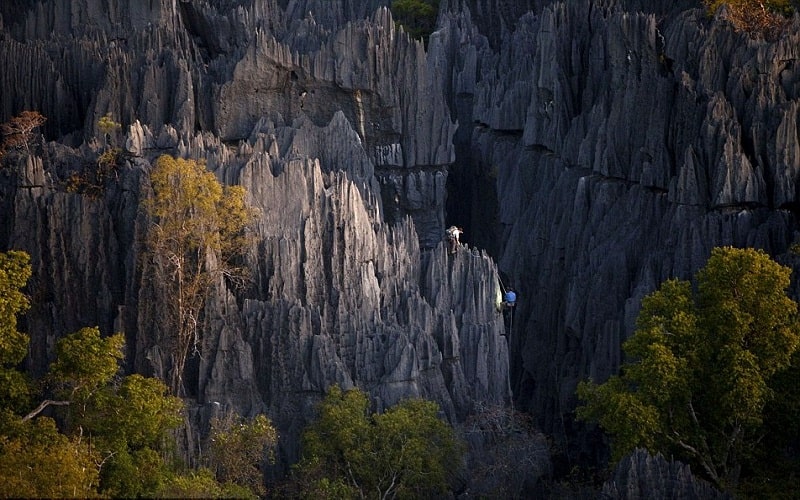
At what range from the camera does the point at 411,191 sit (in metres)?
57.5

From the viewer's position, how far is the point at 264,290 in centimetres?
4403

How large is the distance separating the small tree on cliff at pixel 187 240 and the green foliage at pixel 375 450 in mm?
4431

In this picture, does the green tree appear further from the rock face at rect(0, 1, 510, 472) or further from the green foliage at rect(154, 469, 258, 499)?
the green foliage at rect(154, 469, 258, 499)

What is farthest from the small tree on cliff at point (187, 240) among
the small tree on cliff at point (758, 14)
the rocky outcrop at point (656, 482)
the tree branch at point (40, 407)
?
the small tree on cliff at point (758, 14)

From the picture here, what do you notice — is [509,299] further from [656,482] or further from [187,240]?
[656,482]

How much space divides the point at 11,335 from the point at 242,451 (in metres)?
6.22

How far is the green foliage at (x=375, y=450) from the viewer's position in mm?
40219

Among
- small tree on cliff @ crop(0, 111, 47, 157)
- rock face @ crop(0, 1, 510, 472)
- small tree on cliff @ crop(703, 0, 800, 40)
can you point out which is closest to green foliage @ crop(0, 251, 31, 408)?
rock face @ crop(0, 1, 510, 472)

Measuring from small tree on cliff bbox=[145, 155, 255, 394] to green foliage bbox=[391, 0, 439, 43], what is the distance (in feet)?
118

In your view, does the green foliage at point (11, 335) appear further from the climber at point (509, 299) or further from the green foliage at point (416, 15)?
the green foliage at point (416, 15)

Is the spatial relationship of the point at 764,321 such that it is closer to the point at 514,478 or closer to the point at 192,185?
the point at 514,478

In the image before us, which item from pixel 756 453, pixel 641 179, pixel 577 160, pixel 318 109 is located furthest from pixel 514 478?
pixel 318 109

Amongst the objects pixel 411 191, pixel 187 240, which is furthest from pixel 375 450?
pixel 411 191

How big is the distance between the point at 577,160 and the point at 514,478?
45.3 ft
